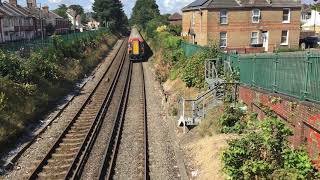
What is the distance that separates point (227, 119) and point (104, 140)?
16.5 feet

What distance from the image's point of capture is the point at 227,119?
14.5 metres

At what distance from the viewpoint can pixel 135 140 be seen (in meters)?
16.3

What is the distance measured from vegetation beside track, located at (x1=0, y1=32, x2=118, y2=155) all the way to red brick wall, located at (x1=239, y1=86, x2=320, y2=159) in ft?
32.3

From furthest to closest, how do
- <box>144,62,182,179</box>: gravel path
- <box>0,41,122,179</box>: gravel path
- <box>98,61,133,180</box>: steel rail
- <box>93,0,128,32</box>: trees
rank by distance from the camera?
<box>93,0,128,32</box>: trees < <box>0,41,122,179</box>: gravel path < <box>144,62,182,179</box>: gravel path < <box>98,61,133,180</box>: steel rail

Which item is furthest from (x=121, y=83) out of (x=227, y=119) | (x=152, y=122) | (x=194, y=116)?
(x=227, y=119)

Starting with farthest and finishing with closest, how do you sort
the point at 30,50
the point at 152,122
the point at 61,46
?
the point at 61,46
the point at 30,50
the point at 152,122

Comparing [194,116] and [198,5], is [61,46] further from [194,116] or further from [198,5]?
[194,116]

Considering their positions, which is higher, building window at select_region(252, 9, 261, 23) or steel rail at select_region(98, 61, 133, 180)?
building window at select_region(252, 9, 261, 23)

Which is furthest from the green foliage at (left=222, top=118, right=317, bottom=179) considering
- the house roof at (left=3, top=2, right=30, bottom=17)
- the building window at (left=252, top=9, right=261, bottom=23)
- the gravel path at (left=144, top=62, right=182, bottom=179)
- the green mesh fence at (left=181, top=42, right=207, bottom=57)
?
the house roof at (left=3, top=2, right=30, bottom=17)

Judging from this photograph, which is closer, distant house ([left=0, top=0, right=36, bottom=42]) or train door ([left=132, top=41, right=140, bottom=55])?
train door ([left=132, top=41, right=140, bottom=55])

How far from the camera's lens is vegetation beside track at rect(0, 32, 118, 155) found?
1740cm

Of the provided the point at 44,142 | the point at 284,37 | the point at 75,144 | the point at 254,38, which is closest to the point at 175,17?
the point at 284,37

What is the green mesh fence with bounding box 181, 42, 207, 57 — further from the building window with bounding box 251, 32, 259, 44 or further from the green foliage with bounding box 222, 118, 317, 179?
the green foliage with bounding box 222, 118, 317, 179

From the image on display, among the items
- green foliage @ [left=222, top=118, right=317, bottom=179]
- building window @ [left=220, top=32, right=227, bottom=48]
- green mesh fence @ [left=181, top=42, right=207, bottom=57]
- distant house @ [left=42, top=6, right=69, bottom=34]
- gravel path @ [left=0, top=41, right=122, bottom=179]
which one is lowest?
gravel path @ [left=0, top=41, right=122, bottom=179]
